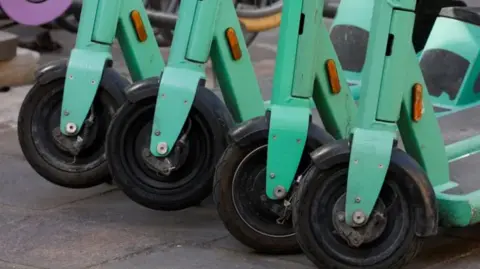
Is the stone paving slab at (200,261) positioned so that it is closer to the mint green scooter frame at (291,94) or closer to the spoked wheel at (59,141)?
the mint green scooter frame at (291,94)

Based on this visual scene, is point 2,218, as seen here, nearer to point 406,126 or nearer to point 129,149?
point 129,149

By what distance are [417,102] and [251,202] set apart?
0.62 metres

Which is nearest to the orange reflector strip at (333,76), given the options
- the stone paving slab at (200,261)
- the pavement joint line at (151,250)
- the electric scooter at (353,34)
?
the stone paving slab at (200,261)

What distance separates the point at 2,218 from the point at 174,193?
70cm

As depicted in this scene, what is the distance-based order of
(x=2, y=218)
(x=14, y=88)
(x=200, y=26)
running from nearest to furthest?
(x=200, y=26), (x=2, y=218), (x=14, y=88)

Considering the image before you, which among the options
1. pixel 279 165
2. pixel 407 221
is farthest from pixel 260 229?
pixel 407 221

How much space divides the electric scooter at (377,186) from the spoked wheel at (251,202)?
7.8 inches

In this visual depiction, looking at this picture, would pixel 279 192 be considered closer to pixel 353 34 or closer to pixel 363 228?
pixel 363 228

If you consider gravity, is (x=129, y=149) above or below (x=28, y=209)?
above

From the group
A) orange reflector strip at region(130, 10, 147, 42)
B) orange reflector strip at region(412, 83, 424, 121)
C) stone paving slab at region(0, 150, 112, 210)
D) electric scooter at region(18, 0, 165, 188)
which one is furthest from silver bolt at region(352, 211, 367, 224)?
stone paving slab at region(0, 150, 112, 210)

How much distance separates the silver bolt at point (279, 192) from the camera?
3818 mm

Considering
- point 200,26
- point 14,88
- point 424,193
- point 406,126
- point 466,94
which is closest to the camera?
point 424,193

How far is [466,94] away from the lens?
489cm

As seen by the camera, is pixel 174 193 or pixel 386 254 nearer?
pixel 386 254
